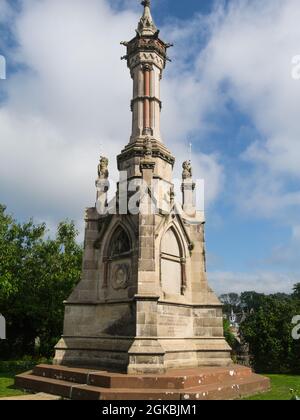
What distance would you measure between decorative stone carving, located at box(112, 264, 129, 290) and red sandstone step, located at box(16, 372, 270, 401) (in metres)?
3.54

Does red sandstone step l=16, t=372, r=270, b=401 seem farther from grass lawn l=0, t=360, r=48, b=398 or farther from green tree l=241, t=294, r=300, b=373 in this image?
green tree l=241, t=294, r=300, b=373

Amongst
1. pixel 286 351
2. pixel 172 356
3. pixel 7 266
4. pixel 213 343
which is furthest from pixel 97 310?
pixel 286 351

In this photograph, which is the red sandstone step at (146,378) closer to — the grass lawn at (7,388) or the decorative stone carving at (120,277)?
the grass lawn at (7,388)

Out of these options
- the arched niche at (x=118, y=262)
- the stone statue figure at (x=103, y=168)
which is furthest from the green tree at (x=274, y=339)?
the stone statue figure at (x=103, y=168)

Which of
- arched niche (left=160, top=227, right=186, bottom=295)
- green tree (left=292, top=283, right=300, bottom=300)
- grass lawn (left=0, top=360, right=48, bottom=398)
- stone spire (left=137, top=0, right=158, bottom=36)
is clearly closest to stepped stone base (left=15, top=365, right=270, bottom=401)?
grass lawn (left=0, top=360, right=48, bottom=398)

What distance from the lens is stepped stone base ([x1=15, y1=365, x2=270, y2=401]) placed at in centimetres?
996

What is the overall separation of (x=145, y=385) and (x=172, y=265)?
16.4 ft

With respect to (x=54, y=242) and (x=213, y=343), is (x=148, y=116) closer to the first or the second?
(x=213, y=343)

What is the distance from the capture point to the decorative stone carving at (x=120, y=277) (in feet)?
44.6

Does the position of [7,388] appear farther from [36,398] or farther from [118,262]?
[118,262]

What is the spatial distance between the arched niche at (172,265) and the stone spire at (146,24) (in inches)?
364

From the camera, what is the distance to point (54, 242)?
95.7 ft
